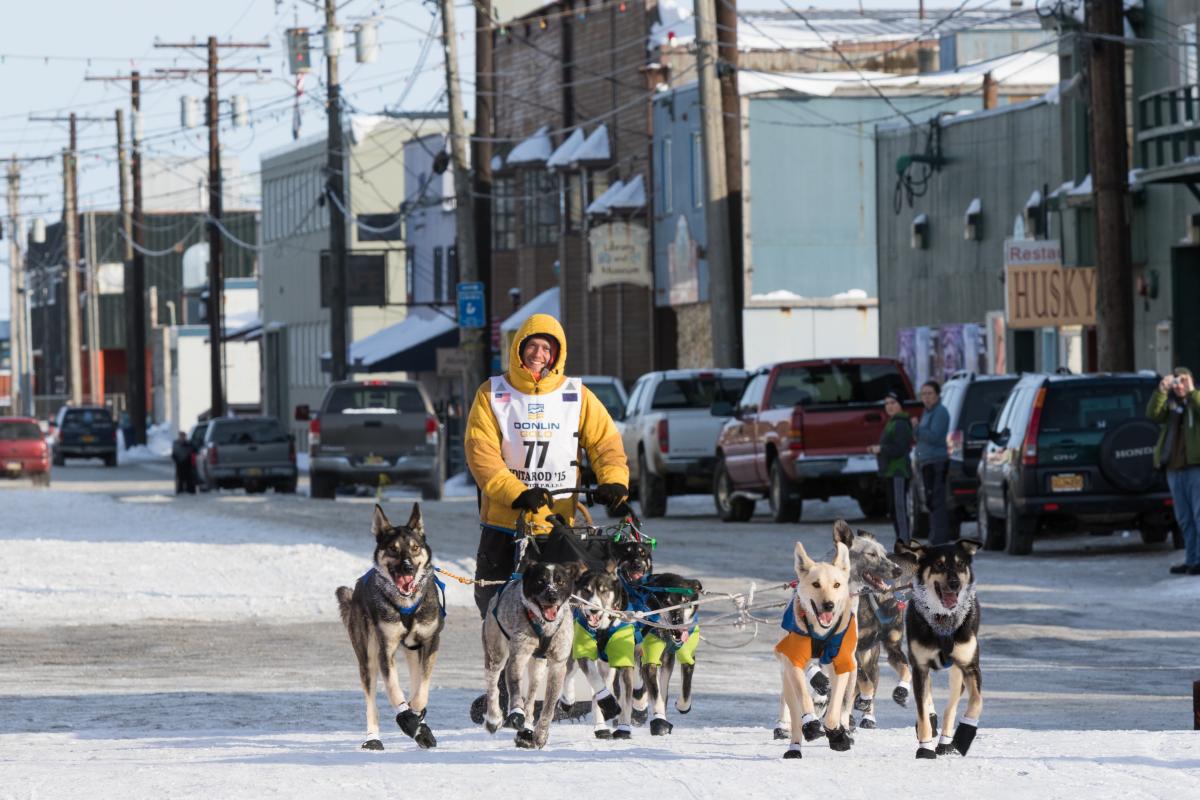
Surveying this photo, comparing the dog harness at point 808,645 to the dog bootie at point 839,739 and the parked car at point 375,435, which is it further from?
the parked car at point 375,435

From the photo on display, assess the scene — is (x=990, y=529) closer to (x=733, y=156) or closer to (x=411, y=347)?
(x=733, y=156)

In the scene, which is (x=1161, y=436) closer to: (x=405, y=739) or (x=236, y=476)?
(x=405, y=739)

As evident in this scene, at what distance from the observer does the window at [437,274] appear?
7945cm

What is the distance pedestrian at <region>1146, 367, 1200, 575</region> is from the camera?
71.3 feet

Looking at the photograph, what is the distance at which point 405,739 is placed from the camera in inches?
456

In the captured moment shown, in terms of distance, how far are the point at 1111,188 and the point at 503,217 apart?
145 feet

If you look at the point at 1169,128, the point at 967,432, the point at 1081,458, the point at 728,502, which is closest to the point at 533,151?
the point at 728,502

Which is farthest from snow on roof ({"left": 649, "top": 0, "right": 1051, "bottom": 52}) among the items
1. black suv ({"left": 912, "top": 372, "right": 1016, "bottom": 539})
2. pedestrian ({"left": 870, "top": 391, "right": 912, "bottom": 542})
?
pedestrian ({"left": 870, "top": 391, "right": 912, "bottom": 542})

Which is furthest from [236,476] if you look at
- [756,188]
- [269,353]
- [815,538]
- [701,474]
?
[269,353]

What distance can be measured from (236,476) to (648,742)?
3788 centimetres

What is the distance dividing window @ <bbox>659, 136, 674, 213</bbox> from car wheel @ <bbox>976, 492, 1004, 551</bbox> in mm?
30980

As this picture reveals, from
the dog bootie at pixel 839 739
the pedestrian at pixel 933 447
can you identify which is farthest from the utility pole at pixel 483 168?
the dog bootie at pixel 839 739

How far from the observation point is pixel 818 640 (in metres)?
9.93

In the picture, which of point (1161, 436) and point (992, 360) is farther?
point (992, 360)
